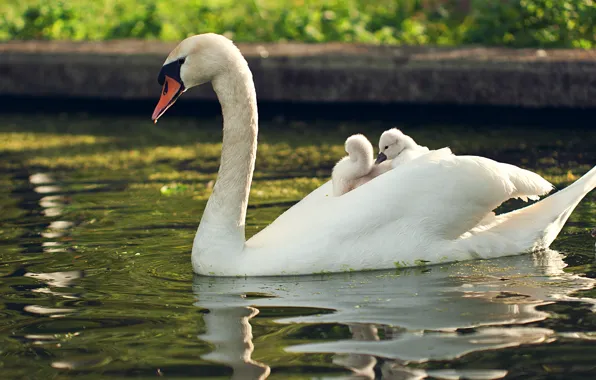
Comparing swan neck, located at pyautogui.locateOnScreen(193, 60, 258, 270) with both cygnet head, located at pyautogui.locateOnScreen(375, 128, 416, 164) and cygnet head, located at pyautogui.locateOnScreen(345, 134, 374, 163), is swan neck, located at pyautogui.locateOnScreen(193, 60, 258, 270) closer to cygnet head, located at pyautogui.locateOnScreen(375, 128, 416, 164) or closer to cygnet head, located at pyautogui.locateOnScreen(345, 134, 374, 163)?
cygnet head, located at pyautogui.locateOnScreen(345, 134, 374, 163)

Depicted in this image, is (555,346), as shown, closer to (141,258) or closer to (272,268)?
(272,268)

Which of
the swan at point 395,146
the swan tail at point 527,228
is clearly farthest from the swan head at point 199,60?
the swan tail at point 527,228

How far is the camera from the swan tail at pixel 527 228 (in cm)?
589

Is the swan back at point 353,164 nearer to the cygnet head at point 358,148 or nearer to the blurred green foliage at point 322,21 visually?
the cygnet head at point 358,148

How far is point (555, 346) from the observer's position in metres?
4.28

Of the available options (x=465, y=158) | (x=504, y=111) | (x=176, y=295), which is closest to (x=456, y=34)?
(x=504, y=111)

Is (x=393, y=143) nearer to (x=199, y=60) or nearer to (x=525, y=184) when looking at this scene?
(x=525, y=184)

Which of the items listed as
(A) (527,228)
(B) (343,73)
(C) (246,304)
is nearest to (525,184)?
(A) (527,228)

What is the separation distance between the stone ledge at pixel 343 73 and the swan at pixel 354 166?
13.4 ft

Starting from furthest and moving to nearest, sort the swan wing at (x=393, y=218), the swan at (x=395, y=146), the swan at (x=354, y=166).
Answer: the swan at (x=395, y=146), the swan at (x=354, y=166), the swan wing at (x=393, y=218)

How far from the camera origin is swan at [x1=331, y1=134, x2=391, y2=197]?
20.0 ft

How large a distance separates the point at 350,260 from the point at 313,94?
5.39 meters

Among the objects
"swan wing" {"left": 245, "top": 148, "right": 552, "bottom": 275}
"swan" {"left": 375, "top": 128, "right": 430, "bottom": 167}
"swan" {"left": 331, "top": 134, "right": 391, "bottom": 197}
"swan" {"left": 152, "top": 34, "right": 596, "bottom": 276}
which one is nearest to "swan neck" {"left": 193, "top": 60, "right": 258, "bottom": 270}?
"swan" {"left": 152, "top": 34, "right": 596, "bottom": 276}

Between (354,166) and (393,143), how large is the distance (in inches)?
17.9
